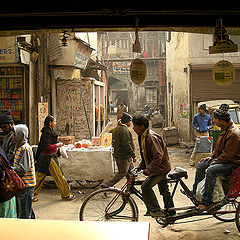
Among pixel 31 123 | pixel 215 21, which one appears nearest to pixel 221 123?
pixel 215 21

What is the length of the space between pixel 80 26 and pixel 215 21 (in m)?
1.86

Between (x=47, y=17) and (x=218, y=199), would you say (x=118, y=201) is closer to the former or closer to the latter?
(x=218, y=199)

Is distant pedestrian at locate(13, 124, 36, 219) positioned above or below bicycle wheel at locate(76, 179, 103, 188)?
above

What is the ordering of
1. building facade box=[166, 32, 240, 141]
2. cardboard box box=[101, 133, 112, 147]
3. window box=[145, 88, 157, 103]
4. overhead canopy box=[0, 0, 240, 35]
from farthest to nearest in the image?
window box=[145, 88, 157, 103] → building facade box=[166, 32, 240, 141] → cardboard box box=[101, 133, 112, 147] → overhead canopy box=[0, 0, 240, 35]

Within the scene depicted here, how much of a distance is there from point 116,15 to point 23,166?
7.82 ft

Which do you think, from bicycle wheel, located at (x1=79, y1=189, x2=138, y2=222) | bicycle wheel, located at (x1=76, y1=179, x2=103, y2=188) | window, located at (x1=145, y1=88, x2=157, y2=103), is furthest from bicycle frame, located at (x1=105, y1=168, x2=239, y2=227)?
window, located at (x1=145, y1=88, x2=157, y2=103)

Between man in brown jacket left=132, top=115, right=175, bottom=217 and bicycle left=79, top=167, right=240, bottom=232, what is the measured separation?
0.40 ft

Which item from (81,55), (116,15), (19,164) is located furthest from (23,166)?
(81,55)

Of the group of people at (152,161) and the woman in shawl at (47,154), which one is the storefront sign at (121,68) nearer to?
the woman in shawl at (47,154)

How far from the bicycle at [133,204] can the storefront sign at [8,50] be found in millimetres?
5870

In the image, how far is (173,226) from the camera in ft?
19.4

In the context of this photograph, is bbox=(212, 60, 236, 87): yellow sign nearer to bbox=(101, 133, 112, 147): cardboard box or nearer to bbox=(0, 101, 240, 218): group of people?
bbox=(0, 101, 240, 218): group of people

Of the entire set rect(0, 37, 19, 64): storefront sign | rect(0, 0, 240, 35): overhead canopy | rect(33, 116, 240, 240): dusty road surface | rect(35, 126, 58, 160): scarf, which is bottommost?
rect(33, 116, 240, 240): dusty road surface

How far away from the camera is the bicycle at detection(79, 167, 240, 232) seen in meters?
5.15
